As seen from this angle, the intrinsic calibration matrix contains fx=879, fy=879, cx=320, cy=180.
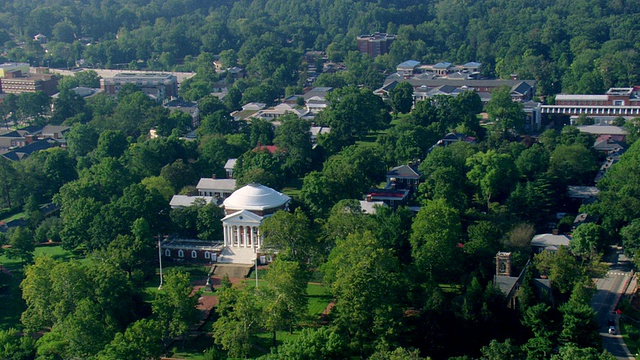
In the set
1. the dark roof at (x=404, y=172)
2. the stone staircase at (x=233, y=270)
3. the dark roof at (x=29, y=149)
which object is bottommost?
the stone staircase at (x=233, y=270)

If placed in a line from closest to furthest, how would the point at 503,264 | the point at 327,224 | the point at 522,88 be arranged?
the point at 503,264 < the point at 327,224 < the point at 522,88

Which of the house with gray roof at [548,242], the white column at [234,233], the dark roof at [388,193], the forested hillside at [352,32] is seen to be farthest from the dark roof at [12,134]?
the house with gray roof at [548,242]

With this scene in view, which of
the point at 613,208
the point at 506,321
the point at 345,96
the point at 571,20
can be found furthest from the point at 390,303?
the point at 571,20

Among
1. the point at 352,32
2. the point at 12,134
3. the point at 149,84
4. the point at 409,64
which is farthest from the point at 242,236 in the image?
the point at 352,32

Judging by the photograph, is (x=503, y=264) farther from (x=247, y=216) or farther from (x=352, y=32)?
(x=352, y=32)

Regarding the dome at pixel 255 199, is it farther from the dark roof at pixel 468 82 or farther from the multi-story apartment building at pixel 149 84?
the multi-story apartment building at pixel 149 84

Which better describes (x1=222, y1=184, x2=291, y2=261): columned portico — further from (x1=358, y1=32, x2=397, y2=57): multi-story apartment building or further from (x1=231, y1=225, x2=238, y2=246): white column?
(x1=358, y1=32, x2=397, y2=57): multi-story apartment building

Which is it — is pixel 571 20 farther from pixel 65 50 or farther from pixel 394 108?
pixel 65 50
